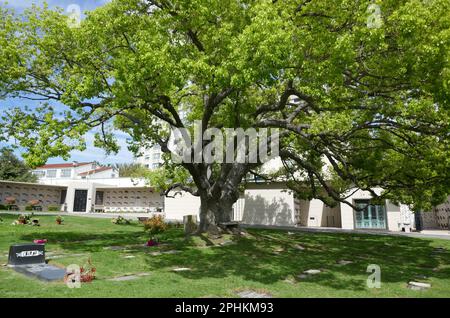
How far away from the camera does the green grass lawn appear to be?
258 inches

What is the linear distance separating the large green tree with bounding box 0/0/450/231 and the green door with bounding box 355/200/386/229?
1277 centimetres

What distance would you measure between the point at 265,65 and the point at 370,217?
23719mm

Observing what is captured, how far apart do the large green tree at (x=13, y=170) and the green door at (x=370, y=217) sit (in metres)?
45.7

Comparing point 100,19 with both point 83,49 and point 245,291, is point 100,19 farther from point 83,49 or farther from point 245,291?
point 245,291

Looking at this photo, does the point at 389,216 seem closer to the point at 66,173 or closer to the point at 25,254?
the point at 25,254

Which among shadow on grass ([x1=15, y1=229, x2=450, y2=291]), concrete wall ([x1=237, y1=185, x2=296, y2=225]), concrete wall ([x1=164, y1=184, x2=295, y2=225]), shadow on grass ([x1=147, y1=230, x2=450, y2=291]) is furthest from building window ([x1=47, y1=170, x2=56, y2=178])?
shadow on grass ([x1=147, y1=230, x2=450, y2=291])

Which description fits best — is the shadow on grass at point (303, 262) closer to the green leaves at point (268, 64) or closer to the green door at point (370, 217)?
the green leaves at point (268, 64)

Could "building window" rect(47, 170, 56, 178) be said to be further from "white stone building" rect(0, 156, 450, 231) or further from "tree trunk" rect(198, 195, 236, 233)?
"tree trunk" rect(198, 195, 236, 233)

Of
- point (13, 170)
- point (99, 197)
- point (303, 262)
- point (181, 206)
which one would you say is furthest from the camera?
point (99, 197)

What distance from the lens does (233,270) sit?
8.82 metres

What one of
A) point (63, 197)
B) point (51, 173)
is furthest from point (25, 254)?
point (51, 173)

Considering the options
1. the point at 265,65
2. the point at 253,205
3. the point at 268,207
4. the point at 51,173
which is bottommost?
the point at 268,207
